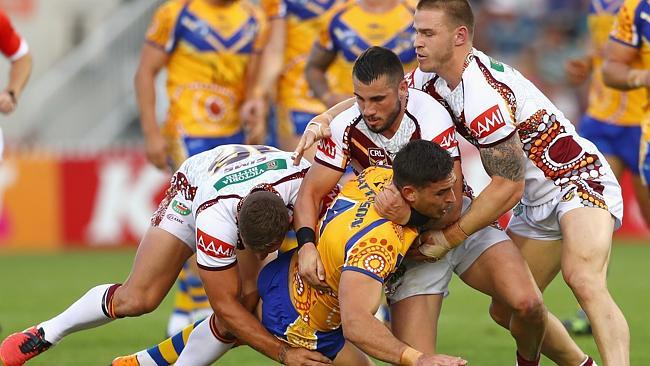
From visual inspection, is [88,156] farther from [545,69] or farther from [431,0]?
[431,0]

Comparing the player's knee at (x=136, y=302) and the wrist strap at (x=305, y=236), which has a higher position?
the wrist strap at (x=305, y=236)

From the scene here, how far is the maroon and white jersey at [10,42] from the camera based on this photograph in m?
9.17

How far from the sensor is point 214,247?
6.82 meters

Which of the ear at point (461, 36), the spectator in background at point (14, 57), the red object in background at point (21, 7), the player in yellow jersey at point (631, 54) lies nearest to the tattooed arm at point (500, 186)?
the ear at point (461, 36)

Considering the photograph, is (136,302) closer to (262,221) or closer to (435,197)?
(262,221)

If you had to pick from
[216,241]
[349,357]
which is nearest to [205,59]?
[216,241]

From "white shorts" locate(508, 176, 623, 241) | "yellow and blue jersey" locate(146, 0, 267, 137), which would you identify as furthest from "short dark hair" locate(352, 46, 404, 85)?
"yellow and blue jersey" locate(146, 0, 267, 137)

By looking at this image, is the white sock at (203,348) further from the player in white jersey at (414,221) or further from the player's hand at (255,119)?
the player's hand at (255,119)

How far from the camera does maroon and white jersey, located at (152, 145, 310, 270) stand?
6.85m

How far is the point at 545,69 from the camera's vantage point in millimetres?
20375

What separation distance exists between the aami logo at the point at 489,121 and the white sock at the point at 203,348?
72.2 inches

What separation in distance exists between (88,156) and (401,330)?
34.7 ft

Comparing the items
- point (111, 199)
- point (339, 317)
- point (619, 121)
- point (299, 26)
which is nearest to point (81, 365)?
point (339, 317)

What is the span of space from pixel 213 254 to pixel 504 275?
1.55m
